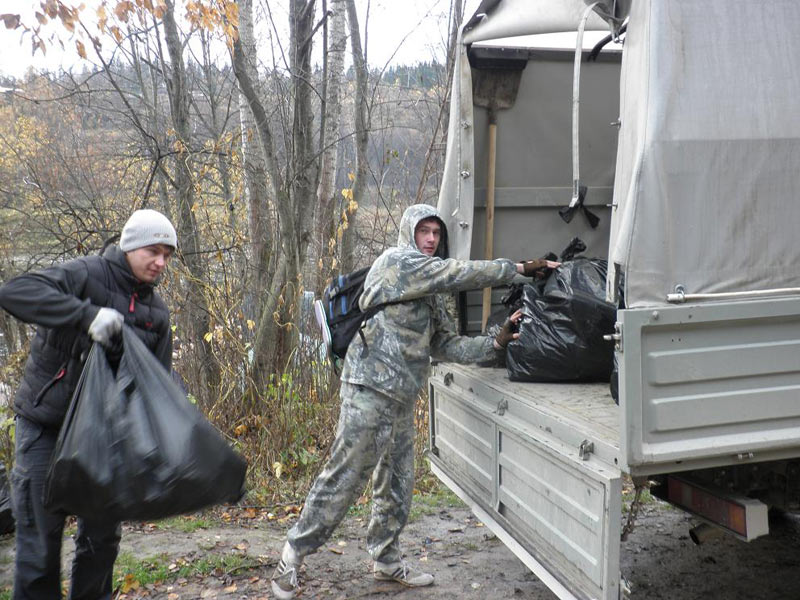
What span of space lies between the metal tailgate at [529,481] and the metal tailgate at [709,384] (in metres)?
0.24

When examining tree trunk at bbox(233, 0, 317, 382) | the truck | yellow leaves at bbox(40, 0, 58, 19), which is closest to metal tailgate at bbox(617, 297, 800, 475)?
the truck

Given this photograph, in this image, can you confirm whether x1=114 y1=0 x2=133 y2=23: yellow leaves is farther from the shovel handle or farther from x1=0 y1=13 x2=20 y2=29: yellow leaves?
the shovel handle

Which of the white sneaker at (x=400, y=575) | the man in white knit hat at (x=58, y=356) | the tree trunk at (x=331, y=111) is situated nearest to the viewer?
the man in white knit hat at (x=58, y=356)

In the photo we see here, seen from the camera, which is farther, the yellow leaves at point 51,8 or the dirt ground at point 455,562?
the yellow leaves at point 51,8

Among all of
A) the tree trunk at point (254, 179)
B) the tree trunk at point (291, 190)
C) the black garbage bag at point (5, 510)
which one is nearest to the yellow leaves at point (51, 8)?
the tree trunk at point (291, 190)

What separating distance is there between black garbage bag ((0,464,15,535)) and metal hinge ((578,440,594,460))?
3368 mm

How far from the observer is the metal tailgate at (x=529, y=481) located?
272cm

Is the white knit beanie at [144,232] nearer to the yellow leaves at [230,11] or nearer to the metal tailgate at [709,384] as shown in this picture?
the metal tailgate at [709,384]

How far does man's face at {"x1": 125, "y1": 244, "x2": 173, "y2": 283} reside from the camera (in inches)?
123

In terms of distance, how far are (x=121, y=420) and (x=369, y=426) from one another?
4.36ft

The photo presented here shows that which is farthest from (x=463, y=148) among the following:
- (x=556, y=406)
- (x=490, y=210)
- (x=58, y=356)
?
(x=58, y=356)

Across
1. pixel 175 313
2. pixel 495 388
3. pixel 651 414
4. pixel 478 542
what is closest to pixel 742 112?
pixel 651 414

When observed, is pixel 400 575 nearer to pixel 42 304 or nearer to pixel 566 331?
pixel 566 331

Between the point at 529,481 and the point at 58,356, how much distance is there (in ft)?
6.56
